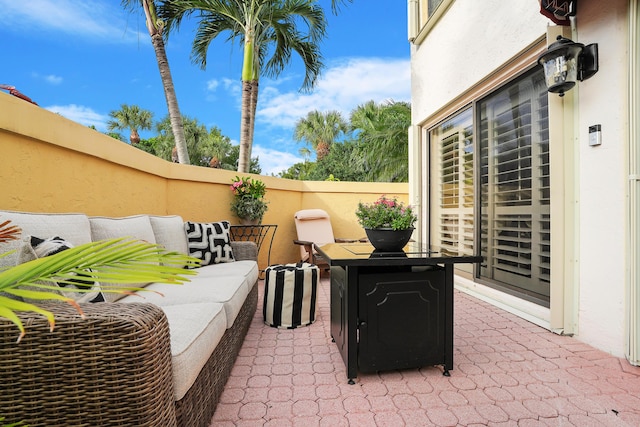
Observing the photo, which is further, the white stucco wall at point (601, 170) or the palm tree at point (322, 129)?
the palm tree at point (322, 129)

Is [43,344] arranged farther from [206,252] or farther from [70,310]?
[206,252]

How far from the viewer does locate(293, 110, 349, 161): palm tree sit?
19.9m

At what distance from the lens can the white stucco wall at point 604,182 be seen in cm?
202

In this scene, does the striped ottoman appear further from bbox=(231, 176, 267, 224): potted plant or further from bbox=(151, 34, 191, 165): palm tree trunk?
bbox=(151, 34, 191, 165): palm tree trunk

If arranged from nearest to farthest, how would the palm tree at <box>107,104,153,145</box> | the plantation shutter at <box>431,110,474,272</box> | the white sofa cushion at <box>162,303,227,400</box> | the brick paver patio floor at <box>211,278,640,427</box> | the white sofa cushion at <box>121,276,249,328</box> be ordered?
the white sofa cushion at <box>162,303,227,400</box>
the brick paver patio floor at <box>211,278,640,427</box>
the white sofa cushion at <box>121,276,249,328</box>
the plantation shutter at <box>431,110,474,272</box>
the palm tree at <box>107,104,153,145</box>

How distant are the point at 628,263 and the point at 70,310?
9.08ft

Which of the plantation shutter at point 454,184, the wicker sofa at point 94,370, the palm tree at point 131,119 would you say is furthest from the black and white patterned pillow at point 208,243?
the palm tree at point 131,119

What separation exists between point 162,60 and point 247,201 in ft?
12.1

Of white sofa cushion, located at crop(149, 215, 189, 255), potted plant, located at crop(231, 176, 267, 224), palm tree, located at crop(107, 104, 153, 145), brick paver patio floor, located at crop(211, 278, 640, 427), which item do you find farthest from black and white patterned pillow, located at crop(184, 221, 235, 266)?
palm tree, located at crop(107, 104, 153, 145)

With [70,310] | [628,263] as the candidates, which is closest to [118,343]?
[70,310]

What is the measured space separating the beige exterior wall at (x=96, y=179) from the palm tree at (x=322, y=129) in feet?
48.4

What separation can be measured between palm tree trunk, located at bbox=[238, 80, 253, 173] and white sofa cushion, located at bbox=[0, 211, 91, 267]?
4694 millimetres

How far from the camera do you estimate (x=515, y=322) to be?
2715 mm

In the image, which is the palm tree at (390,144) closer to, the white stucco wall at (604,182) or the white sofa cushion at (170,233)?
the white stucco wall at (604,182)
